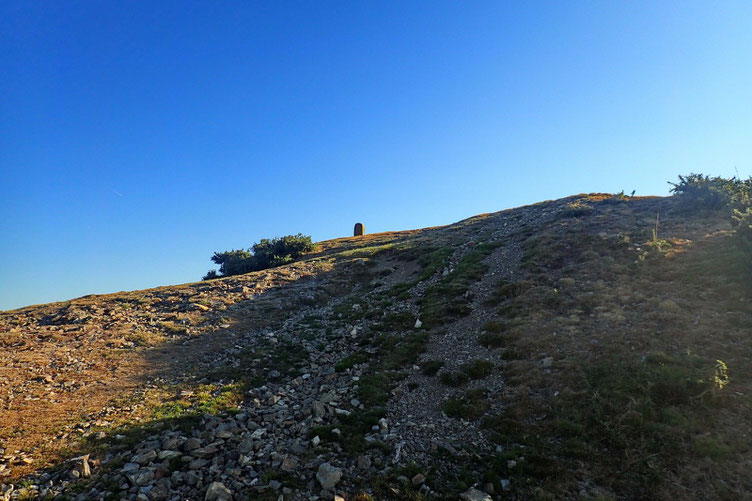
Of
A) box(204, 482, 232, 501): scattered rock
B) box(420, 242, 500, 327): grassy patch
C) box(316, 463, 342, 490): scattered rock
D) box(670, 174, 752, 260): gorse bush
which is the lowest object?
box(316, 463, 342, 490): scattered rock

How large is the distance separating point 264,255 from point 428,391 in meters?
45.9

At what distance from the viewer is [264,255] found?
55.6m

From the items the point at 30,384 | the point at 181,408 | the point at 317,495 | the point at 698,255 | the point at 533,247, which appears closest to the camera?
the point at 317,495

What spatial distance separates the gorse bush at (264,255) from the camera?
5488 centimetres

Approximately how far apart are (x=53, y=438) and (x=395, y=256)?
115 ft

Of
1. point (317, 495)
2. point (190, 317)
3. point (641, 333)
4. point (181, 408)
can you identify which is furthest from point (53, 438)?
point (641, 333)

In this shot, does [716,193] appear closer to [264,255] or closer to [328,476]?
[328,476]

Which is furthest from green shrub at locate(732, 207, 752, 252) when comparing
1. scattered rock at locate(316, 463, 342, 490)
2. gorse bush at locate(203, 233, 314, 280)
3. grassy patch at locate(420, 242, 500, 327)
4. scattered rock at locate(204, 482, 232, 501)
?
gorse bush at locate(203, 233, 314, 280)

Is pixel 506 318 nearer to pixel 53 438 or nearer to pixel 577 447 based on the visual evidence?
pixel 577 447

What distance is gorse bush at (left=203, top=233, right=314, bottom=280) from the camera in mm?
54878

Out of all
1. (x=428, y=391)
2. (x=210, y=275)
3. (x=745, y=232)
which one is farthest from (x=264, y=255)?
(x=745, y=232)

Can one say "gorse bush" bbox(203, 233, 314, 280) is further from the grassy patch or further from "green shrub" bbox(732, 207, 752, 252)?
"green shrub" bbox(732, 207, 752, 252)

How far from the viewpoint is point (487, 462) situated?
9930 mm

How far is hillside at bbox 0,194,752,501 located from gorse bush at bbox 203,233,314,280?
90.5ft
